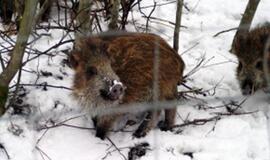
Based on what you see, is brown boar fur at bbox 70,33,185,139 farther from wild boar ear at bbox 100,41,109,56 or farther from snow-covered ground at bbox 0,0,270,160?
snow-covered ground at bbox 0,0,270,160

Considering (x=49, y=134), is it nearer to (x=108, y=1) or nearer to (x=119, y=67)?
(x=119, y=67)

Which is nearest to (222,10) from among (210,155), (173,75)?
(173,75)

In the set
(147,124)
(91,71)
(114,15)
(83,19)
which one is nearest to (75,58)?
(91,71)

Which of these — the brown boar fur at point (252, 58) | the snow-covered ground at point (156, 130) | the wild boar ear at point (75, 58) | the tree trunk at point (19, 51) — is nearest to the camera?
the tree trunk at point (19, 51)

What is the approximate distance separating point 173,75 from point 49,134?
3.69 ft

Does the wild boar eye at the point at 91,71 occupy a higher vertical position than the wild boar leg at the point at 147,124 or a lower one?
higher

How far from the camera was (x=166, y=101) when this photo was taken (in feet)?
16.2

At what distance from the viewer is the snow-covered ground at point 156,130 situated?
4.59 meters

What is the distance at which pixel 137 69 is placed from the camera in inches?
190

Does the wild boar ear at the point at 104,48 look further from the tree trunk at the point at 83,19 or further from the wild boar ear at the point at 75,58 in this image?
the tree trunk at the point at 83,19

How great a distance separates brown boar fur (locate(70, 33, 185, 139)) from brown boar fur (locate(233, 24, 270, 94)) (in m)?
0.67

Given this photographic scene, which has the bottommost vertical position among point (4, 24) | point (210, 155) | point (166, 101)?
point (210, 155)

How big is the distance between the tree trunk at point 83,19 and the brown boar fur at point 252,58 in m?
1.36

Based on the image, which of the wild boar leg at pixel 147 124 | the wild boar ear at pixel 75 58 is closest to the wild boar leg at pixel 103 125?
the wild boar leg at pixel 147 124
